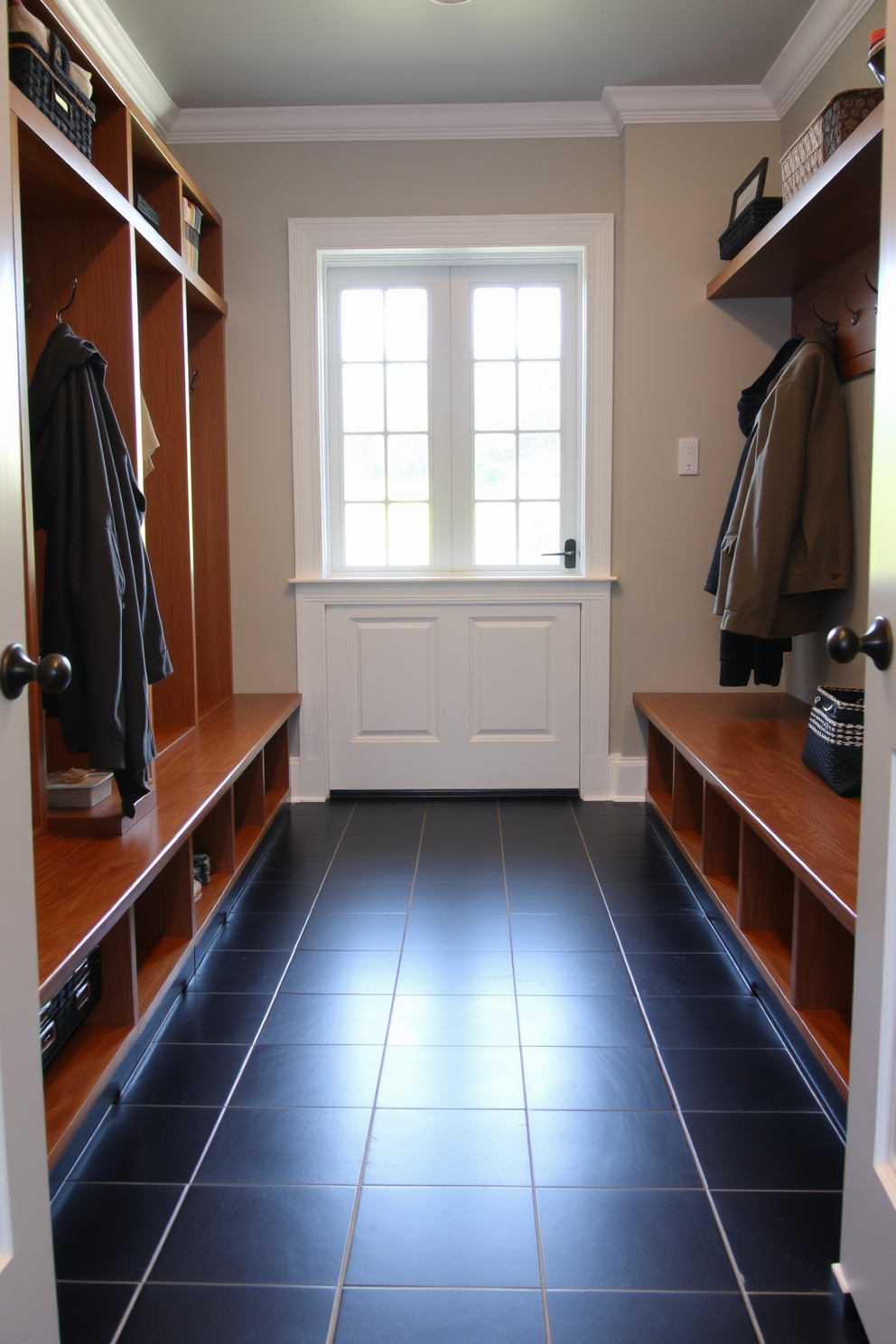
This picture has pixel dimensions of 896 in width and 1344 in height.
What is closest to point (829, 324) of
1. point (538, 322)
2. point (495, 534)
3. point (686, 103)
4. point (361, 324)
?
point (686, 103)

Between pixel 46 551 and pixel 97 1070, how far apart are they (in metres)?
1.02

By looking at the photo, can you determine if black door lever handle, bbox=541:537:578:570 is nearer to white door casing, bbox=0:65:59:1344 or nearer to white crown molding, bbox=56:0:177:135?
white crown molding, bbox=56:0:177:135

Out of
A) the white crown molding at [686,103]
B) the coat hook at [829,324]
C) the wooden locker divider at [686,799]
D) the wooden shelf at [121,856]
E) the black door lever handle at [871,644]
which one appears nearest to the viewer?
the black door lever handle at [871,644]

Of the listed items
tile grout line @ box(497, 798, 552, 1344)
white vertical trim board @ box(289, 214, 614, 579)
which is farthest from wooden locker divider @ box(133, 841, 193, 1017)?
white vertical trim board @ box(289, 214, 614, 579)

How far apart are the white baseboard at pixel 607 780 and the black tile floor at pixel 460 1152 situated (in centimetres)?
126

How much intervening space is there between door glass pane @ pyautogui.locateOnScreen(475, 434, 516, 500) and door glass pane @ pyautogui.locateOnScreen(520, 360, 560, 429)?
0.38ft

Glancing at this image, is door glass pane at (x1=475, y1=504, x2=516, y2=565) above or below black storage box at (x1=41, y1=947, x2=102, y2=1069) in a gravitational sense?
above

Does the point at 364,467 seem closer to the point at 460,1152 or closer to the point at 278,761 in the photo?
the point at 278,761

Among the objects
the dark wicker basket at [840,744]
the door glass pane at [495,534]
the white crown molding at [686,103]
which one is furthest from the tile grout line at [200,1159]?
the white crown molding at [686,103]

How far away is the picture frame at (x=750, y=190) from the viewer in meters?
3.29

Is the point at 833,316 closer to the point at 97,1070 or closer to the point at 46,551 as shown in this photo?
the point at 46,551

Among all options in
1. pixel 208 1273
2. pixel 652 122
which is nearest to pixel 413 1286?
pixel 208 1273

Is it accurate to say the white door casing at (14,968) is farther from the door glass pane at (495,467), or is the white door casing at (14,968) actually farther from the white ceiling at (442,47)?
the door glass pane at (495,467)

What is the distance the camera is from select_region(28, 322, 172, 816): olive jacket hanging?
206cm
